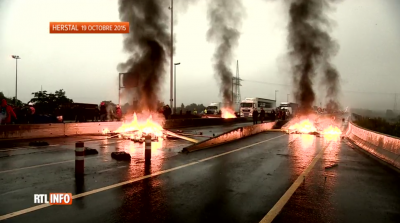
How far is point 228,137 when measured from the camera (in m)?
14.1

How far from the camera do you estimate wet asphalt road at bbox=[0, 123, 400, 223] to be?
13.3 ft

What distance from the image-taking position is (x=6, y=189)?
17.0 feet

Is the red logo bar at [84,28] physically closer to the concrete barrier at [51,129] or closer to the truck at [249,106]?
the concrete barrier at [51,129]

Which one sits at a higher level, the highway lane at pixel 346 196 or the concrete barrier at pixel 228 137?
the concrete barrier at pixel 228 137

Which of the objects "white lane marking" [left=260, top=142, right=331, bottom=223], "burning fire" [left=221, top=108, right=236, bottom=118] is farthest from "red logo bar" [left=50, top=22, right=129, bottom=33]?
"burning fire" [left=221, top=108, right=236, bottom=118]

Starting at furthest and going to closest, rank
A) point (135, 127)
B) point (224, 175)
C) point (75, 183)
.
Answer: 1. point (135, 127)
2. point (224, 175)
3. point (75, 183)

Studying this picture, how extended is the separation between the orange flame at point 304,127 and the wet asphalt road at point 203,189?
→ 1115cm

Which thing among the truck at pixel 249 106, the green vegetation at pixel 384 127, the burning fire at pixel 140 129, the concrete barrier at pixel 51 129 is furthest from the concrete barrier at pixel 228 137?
the truck at pixel 249 106

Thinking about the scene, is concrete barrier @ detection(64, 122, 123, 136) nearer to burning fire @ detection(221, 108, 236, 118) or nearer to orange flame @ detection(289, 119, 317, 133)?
orange flame @ detection(289, 119, 317, 133)

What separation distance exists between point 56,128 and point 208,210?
12568 millimetres

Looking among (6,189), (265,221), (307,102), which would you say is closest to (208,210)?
(265,221)

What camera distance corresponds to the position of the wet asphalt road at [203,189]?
13.3 feet

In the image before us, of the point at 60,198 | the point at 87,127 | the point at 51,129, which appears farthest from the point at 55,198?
the point at 87,127

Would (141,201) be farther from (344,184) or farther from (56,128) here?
(56,128)
